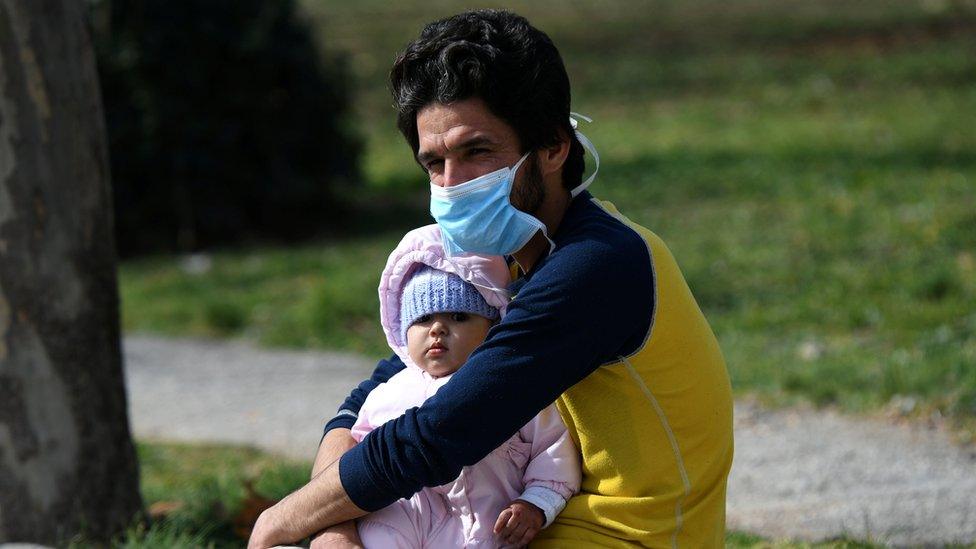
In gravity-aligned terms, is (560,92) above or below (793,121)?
above

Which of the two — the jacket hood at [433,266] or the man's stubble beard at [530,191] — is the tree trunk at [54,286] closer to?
the jacket hood at [433,266]

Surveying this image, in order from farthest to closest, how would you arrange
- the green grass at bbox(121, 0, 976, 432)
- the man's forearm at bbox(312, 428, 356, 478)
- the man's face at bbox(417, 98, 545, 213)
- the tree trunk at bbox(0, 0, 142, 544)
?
the green grass at bbox(121, 0, 976, 432) → the tree trunk at bbox(0, 0, 142, 544) → the man's forearm at bbox(312, 428, 356, 478) → the man's face at bbox(417, 98, 545, 213)

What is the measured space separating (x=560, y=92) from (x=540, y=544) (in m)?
0.94

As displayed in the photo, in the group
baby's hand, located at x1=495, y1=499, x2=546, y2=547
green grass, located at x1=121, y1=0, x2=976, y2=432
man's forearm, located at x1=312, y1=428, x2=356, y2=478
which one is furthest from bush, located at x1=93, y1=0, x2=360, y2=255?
baby's hand, located at x1=495, y1=499, x2=546, y2=547

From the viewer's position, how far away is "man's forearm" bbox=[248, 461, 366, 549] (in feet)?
9.10

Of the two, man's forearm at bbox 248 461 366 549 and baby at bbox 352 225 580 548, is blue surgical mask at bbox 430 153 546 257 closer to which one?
baby at bbox 352 225 580 548

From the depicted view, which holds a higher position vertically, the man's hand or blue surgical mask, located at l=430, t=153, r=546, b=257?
blue surgical mask, located at l=430, t=153, r=546, b=257

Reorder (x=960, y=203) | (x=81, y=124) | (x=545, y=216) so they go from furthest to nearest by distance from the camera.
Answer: (x=960, y=203), (x=81, y=124), (x=545, y=216)

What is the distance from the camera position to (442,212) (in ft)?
9.12

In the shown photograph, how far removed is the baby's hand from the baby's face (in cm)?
34

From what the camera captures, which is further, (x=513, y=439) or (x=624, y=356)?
(x=513, y=439)

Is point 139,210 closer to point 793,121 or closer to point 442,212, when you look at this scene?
point 793,121

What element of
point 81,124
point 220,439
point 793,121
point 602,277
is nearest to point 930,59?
point 793,121

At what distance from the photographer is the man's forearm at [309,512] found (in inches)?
109
